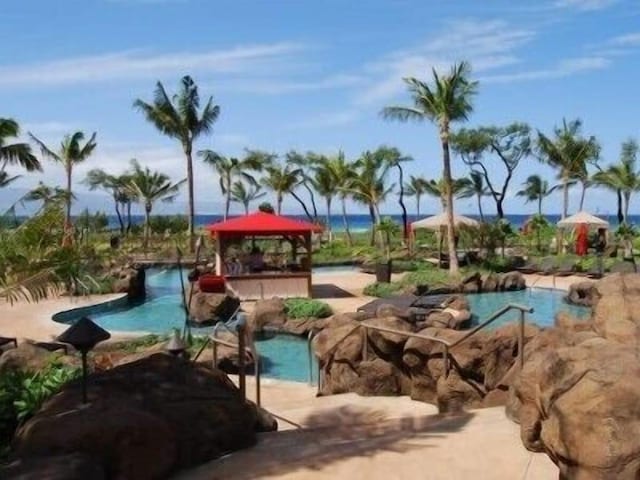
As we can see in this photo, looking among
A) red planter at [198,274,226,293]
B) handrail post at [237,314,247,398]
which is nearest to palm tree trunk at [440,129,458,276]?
red planter at [198,274,226,293]

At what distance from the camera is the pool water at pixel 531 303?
18.8 m

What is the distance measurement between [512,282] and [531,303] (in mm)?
2425

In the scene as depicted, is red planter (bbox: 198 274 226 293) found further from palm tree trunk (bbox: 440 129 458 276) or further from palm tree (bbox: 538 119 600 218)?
palm tree (bbox: 538 119 600 218)

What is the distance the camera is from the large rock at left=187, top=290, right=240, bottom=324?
58.8ft

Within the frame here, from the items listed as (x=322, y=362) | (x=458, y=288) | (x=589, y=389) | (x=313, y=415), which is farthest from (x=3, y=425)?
(x=458, y=288)

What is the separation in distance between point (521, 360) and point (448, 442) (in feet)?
7.62

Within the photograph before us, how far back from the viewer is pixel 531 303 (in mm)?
21266

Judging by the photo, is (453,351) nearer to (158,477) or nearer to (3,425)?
(158,477)

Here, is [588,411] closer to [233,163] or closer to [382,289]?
[382,289]

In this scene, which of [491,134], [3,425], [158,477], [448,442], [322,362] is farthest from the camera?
[491,134]

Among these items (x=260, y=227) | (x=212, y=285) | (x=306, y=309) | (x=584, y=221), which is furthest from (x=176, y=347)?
(x=584, y=221)

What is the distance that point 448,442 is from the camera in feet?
20.4

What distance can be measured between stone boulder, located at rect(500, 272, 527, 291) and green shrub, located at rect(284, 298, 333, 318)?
7.82 meters

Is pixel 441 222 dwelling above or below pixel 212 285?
above
